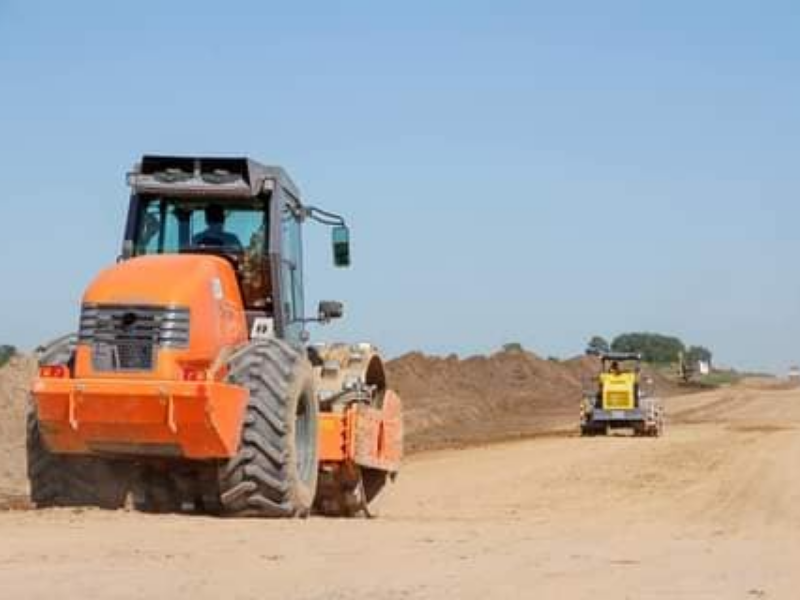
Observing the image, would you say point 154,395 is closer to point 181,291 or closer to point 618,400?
point 181,291

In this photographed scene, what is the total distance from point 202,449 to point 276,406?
2.66ft

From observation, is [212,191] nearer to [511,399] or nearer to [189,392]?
[189,392]

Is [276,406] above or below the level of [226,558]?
above

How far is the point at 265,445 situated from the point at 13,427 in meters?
14.2

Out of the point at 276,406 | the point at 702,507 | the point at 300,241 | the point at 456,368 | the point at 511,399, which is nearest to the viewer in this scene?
the point at 276,406

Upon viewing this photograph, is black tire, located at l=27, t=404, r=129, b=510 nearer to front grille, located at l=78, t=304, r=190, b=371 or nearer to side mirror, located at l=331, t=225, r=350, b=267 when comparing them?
front grille, located at l=78, t=304, r=190, b=371

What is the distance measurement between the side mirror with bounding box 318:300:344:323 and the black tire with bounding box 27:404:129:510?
287 centimetres

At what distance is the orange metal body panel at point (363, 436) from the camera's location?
14891 mm

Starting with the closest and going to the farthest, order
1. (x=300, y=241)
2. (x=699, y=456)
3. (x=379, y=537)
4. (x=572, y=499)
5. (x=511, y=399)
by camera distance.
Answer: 1. (x=379, y=537)
2. (x=300, y=241)
3. (x=572, y=499)
4. (x=699, y=456)
5. (x=511, y=399)

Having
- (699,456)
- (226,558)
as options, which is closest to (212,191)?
(226,558)

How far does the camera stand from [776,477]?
24.8 m

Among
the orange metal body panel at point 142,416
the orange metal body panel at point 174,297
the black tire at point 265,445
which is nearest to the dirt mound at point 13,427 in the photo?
the orange metal body panel at point 174,297

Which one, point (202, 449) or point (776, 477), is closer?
point (202, 449)

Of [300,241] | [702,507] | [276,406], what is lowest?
[702,507]
